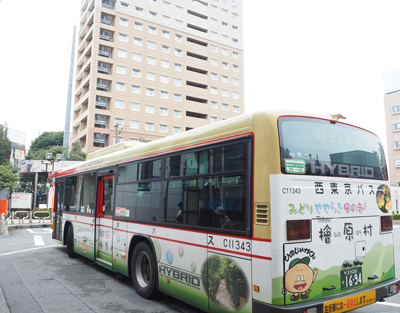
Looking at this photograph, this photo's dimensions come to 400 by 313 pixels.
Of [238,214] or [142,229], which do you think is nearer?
[238,214]

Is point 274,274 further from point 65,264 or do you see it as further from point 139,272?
point 65,264

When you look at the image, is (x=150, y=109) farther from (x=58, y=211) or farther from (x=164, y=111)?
(x=58, y=211)

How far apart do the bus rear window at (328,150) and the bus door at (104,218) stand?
15.4ft

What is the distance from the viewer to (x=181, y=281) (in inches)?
196

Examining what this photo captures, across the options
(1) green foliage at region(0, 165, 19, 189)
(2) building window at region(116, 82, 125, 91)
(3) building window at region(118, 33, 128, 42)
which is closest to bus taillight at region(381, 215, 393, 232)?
(1) green foliage at region(0, 165, 19, 189)

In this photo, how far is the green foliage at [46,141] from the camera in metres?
75.4

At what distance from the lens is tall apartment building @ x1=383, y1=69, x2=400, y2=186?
59125 mm

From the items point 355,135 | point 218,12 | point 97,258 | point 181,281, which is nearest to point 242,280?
point 181,281

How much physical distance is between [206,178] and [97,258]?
485cm

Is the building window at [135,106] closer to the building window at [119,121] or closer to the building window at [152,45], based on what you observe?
the building window at [119,121]

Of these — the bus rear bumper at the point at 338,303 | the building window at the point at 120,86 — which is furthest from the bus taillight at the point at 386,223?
the building window at the point at 120,86

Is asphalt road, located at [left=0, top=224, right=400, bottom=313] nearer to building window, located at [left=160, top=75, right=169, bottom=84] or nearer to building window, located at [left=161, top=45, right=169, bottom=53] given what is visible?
building window, located at [left=160, top=75, right=169, bottom=84]

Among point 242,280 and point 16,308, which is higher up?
point 242,280

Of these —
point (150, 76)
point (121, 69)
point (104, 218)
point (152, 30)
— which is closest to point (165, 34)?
point (152, 30)
